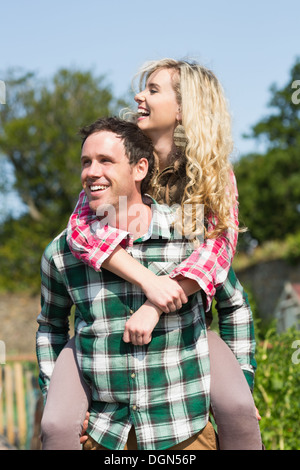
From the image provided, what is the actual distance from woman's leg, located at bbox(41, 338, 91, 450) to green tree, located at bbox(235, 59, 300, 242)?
67.2 feet

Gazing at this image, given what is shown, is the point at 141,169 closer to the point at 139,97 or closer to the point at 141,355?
the point at 139,97

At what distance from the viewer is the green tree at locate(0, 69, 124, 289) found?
24.9 meters

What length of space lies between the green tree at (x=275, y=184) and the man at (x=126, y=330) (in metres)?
20.4

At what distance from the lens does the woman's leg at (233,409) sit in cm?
203

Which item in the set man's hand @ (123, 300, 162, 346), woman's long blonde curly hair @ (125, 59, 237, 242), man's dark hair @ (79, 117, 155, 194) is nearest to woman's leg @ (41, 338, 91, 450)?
man's hand @ (123, 300, 162, 346)

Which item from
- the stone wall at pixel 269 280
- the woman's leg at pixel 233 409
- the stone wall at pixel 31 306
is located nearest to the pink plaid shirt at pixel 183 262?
the woman's leg at pixel 233 409

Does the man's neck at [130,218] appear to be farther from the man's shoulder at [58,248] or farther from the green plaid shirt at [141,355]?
the man's shoulder at [58,248]

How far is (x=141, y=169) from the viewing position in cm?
221

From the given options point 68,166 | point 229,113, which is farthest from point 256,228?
point 229,113

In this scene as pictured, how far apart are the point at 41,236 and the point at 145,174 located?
23189mm

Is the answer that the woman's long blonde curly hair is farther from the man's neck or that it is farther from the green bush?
the green bush

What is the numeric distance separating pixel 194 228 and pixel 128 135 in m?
0.43

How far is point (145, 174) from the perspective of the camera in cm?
222

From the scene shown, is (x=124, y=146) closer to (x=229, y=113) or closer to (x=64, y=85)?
(x=229, y=113)
